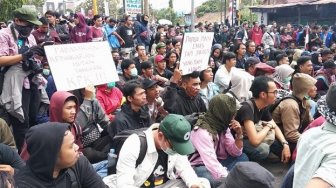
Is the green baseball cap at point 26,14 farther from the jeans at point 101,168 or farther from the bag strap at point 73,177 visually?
the bag strap at point 73,177

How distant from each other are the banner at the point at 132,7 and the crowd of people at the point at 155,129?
21.0 ft

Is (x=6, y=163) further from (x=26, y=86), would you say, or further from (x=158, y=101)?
(x=158, y=101)

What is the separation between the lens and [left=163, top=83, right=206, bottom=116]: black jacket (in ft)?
15.7

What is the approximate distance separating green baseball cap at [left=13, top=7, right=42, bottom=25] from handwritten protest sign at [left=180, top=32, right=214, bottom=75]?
6.27 ft

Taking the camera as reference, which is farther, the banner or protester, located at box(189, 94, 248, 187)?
the banner

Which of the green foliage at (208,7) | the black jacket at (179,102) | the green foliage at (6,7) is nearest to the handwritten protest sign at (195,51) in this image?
the black jacket at (179,102)

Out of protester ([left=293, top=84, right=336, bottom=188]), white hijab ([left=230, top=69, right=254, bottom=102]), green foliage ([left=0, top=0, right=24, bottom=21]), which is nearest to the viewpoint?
protester ([left=293, top=84, right=336, bottom=188])

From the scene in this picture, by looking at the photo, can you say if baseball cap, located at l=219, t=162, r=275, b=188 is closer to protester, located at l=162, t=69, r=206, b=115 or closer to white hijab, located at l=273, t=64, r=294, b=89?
protester, located at l=162, t=69, r=206, b=115

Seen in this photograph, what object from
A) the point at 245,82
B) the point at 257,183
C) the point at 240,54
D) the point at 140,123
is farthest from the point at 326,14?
the point at 257,183

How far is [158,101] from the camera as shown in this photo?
16.1 ft

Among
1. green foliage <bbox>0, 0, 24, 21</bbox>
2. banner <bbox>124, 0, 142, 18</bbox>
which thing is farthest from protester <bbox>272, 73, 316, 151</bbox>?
green foliage <bbox>0, 0, 24, 21</bbox>

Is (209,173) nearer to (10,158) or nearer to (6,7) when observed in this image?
(10,158)

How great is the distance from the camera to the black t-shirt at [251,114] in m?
4.14

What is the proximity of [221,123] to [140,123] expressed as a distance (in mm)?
877
